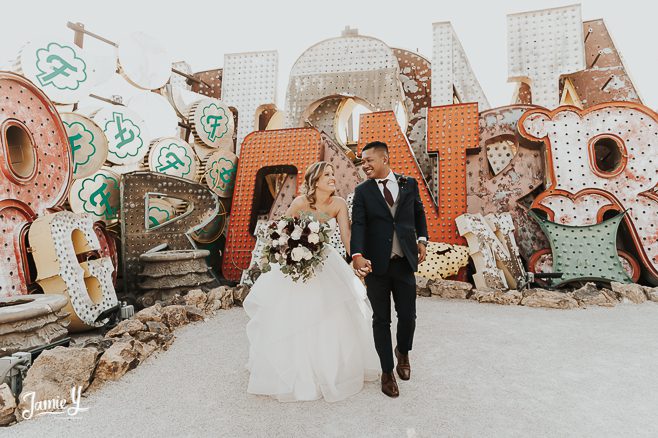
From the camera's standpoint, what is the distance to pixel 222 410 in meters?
2.35

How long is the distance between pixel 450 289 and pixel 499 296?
683 mm

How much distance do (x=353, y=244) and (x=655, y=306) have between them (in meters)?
4.81

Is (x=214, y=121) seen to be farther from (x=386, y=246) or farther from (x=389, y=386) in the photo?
(x=389, y=386)

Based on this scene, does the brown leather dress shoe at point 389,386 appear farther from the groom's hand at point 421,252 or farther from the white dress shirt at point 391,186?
the white dress shirt at point 391,186

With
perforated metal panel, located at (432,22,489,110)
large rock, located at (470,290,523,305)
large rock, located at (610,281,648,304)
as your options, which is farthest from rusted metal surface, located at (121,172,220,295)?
large rock, located at (610,281,648,304)

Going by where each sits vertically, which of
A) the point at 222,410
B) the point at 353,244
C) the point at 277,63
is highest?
the point at 277,63

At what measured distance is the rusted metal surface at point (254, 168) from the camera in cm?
682

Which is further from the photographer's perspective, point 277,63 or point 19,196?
point 277,63

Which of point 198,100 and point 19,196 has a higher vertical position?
point 198,100

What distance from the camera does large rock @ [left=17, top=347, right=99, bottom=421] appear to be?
234 cm

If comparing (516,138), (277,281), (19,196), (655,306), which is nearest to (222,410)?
(277,281)

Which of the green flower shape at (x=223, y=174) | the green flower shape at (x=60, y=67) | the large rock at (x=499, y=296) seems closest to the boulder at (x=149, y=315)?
the green flower shape at (x=60, y=67)

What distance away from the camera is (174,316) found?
4281mm

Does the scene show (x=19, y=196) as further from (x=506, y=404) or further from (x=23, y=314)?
(x=506, y=404)
